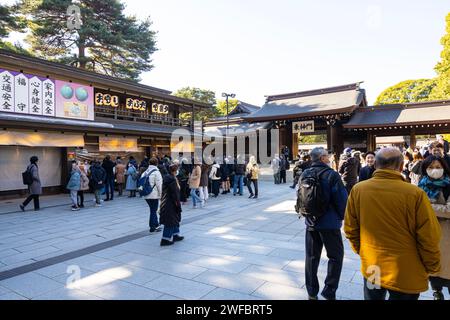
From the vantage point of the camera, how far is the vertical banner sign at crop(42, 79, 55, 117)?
40.3ft

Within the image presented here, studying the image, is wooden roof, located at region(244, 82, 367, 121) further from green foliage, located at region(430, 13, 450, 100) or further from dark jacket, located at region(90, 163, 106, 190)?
dark jacket, located at region(90, 163, 106, 190)

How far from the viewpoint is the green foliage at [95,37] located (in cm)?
1942

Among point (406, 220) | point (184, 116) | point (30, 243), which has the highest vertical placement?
point (184, 116)

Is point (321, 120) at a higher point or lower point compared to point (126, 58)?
lower

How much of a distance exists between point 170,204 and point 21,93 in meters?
10.1

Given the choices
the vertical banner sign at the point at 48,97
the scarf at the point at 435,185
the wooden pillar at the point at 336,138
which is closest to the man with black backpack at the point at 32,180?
the vertical banner sign at the point at 48,97

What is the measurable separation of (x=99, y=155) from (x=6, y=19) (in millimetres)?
11447

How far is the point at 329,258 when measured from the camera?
3.16 meters

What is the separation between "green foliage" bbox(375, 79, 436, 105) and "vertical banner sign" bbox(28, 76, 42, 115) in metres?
45.6

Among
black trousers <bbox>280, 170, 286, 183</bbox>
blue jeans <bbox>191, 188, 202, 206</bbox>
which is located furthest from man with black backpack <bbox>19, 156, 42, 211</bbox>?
black trousers <bbox>280, 170, 286, 183</bbox>
